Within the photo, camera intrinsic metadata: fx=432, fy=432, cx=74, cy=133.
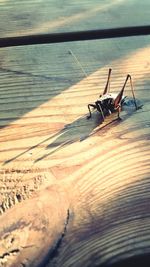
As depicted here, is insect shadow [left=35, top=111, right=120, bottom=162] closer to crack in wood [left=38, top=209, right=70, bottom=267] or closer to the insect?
the insect

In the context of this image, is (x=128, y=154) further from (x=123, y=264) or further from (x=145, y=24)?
(x=145, y=24)

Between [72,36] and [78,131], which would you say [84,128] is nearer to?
[78,131]

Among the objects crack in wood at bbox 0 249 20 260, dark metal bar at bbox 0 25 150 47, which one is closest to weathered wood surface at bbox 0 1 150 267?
crack in wood at bbox 0 249 20 260

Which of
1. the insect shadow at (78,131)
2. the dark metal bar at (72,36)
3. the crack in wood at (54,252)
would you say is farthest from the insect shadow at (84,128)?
the dark metal bar at (72,36)

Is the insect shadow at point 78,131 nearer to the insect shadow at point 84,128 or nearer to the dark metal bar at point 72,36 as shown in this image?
the insect shadow at point 84,128

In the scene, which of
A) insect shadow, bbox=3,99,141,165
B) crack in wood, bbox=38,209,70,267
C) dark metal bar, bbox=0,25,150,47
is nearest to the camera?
crack in wood, bbox=38,209,70,267

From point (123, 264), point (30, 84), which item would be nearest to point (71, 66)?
point (30, 84)
